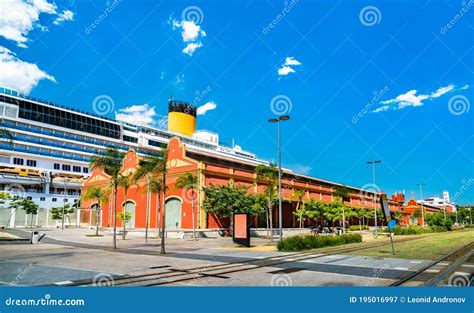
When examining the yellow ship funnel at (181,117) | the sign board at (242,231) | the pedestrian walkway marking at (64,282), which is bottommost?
the pedestrian walkway marking at (64,282)

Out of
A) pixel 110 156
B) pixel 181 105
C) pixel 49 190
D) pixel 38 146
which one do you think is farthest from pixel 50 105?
pixel 110 156

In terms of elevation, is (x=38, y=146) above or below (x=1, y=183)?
above

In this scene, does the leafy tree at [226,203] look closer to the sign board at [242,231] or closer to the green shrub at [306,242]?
the sign board at [242,231]

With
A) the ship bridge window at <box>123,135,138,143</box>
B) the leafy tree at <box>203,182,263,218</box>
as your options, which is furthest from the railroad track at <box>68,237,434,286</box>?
the ship bridge window at <box>123,135,138,143</box>

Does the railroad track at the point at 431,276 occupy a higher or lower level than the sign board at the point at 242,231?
lower

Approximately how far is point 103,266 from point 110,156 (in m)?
11.6

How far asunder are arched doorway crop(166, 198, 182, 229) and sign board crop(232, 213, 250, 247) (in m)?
16.0

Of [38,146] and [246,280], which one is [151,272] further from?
[38,146]

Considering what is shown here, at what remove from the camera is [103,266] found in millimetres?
14469

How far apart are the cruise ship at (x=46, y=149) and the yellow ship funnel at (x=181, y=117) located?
16.9 m

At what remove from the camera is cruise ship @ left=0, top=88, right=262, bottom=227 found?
61.6 meters

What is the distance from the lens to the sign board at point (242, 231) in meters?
25.6

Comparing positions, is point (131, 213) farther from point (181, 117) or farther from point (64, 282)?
point (181, 117)

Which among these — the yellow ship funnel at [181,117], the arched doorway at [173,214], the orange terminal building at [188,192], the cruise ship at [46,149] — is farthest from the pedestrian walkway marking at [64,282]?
the yellow ship funnel at [181,117]
